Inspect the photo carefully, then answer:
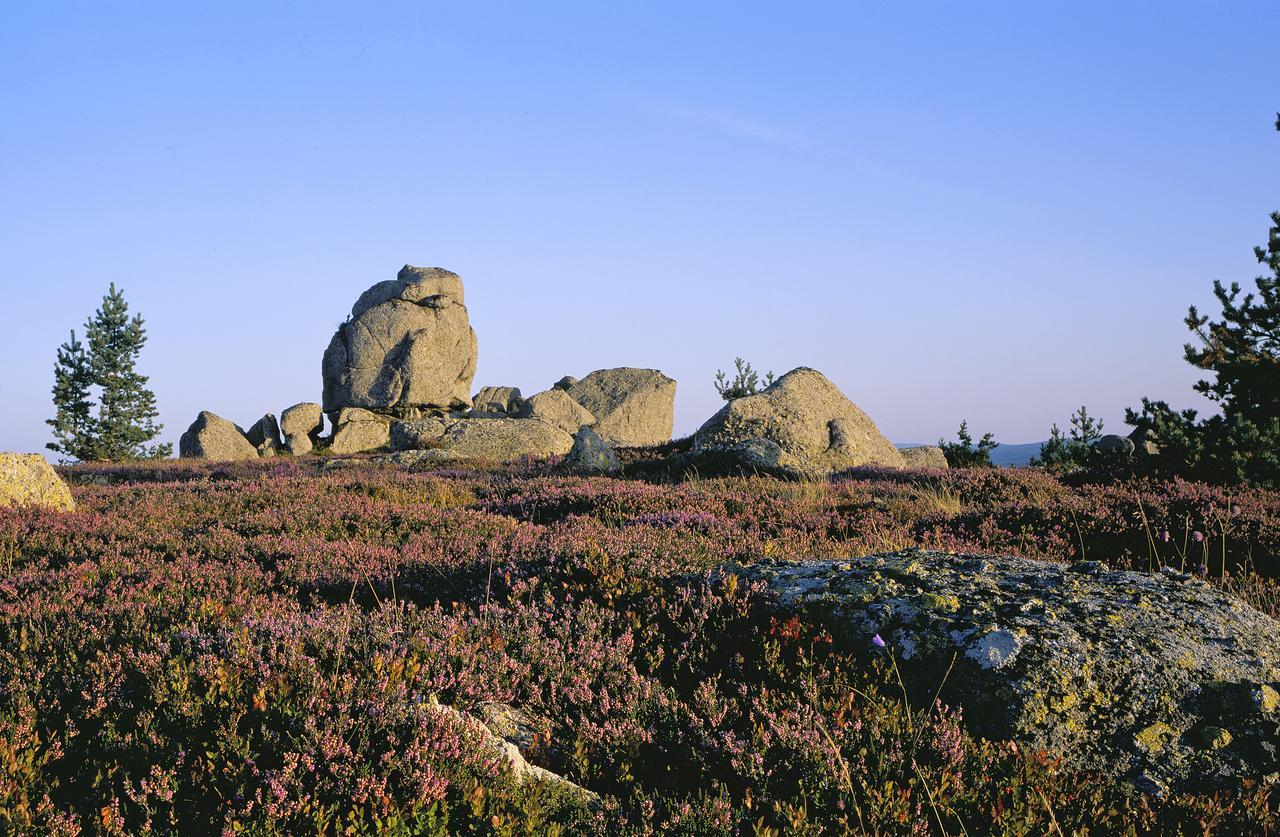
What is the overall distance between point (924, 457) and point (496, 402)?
3334 centimetres

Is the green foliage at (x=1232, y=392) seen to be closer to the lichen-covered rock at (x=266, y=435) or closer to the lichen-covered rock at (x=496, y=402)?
the lichen-covered rock at (x=496, y=402)

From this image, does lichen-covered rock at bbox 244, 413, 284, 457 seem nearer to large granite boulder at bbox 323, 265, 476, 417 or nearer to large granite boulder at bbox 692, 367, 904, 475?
large granite boulder at bbox 323, 265, 476, 417

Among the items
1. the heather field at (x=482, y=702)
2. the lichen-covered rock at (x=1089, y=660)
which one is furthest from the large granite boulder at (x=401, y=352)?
the lichen-covered rock at (x=1089, y=660)

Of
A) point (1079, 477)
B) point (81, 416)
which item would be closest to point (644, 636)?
point (1079, 477)

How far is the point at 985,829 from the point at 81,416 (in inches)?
2122

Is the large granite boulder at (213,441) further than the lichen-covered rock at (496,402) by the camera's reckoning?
No

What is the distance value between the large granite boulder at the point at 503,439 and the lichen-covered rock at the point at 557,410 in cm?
1087

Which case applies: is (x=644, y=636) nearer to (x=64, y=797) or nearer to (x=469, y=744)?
(x=469, y=744)

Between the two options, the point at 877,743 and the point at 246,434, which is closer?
the point at 877,743

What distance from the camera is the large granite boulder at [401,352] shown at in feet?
155

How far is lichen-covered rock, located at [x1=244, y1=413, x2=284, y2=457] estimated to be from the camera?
150 ft

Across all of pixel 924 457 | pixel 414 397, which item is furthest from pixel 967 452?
pixel 414 397

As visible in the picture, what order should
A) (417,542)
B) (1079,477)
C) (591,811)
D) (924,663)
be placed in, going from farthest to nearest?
(1079,477), (417,542), (924,663), (591,811)

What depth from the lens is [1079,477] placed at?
571 inches
